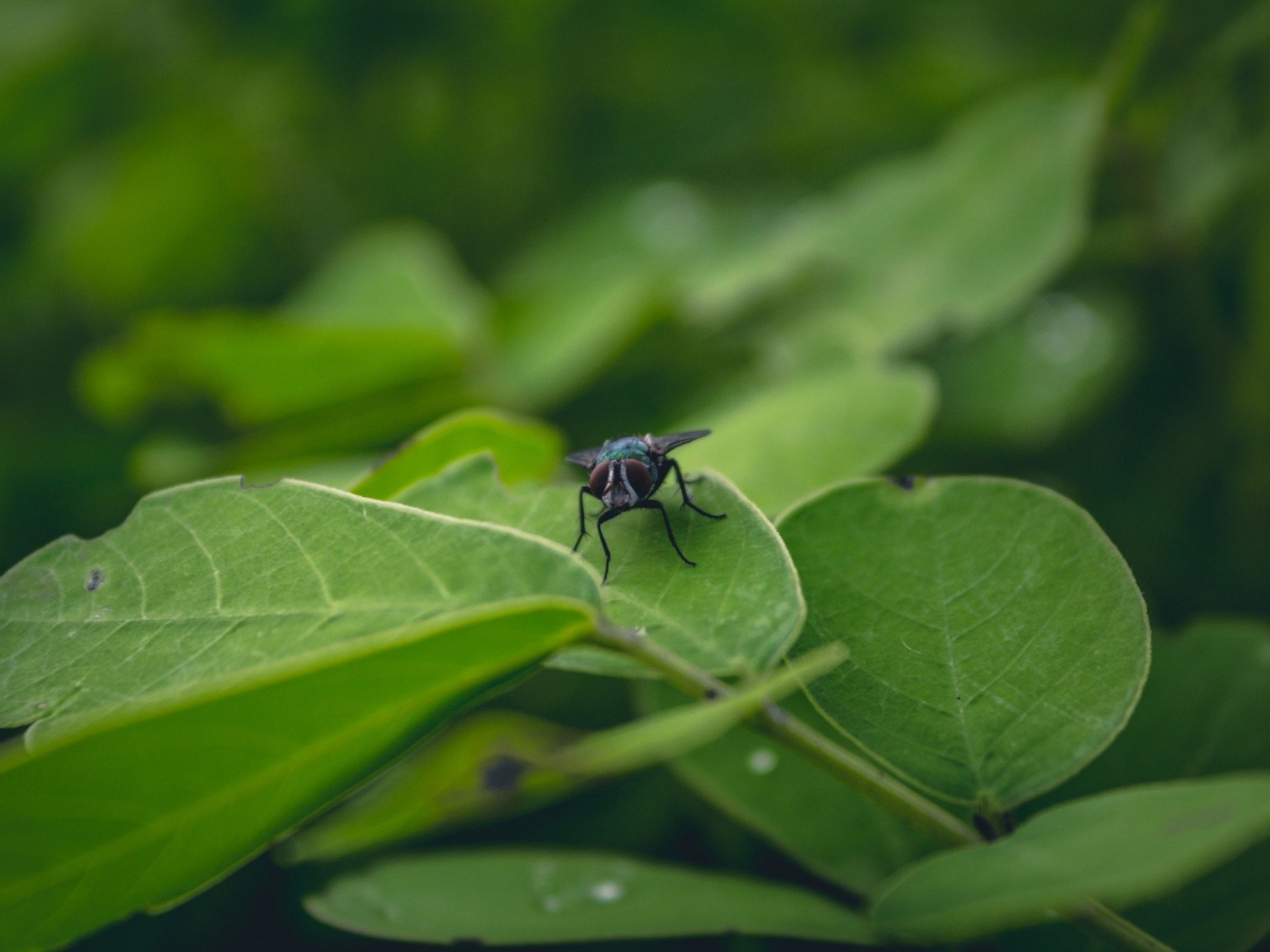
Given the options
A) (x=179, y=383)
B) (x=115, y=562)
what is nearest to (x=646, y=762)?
(x=115, y=562)

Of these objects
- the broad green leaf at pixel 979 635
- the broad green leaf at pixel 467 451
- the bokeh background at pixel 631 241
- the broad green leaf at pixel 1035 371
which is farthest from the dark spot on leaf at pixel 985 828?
the broad green leaf at pixel 1035 371

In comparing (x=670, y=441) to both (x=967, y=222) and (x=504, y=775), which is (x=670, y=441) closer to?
(x=504, y=775)

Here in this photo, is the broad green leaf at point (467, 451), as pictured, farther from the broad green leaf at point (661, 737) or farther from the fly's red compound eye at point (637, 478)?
the broad green leaf at point (661, 737)

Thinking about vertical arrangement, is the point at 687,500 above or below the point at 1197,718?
above

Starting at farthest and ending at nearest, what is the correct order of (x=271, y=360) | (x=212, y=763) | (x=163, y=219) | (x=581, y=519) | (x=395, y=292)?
(x=163, y=219) < (x=395, y=292) < (x=271, y=360) < (x=581, y=519) < (x=212, y=763)

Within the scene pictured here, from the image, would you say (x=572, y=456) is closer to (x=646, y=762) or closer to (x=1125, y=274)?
(x=646, y=762)

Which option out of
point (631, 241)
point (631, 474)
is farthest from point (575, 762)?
point (631, 241)

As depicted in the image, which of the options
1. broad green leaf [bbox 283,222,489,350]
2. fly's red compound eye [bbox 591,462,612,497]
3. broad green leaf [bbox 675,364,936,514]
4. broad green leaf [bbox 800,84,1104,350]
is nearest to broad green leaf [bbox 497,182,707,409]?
broad green leaf [bbox 283,222,489,350]
